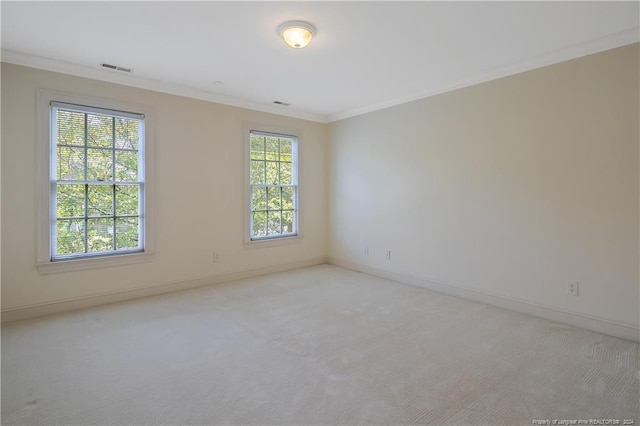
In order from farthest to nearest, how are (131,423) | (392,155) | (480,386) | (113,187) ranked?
(392,155)
(113,187)
(480,386)
(131,423)

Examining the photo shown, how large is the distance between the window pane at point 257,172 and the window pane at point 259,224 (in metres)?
0.47

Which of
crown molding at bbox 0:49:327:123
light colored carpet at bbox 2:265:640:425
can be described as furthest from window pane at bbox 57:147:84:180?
light colored carpet at bbox 2:265:640:425

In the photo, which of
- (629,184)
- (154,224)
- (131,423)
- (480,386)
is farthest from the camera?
(154,224)

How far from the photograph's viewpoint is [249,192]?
189 inches

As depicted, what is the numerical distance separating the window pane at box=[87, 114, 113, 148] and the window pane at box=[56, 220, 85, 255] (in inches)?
34.2

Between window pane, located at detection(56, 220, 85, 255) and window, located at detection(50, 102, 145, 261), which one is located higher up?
window, located at detection(50, 102, 145, 261)

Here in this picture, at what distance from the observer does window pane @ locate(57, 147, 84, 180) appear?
3.43 m

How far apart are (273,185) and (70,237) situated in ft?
8.44

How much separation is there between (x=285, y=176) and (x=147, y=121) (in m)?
2.08

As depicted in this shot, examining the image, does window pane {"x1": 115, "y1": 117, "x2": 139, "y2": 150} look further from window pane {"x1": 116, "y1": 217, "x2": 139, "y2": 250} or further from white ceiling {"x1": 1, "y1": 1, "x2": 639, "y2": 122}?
window pane {"x1": 116, "y1": 217, "x2": 139, "y2": 250}

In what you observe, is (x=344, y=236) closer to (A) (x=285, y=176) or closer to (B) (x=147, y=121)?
(A) (x=285, y=176)

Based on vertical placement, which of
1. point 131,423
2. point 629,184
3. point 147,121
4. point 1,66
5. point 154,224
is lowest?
point 131,423

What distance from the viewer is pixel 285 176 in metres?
5.29

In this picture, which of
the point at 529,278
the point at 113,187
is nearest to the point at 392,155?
the point at 529,278
